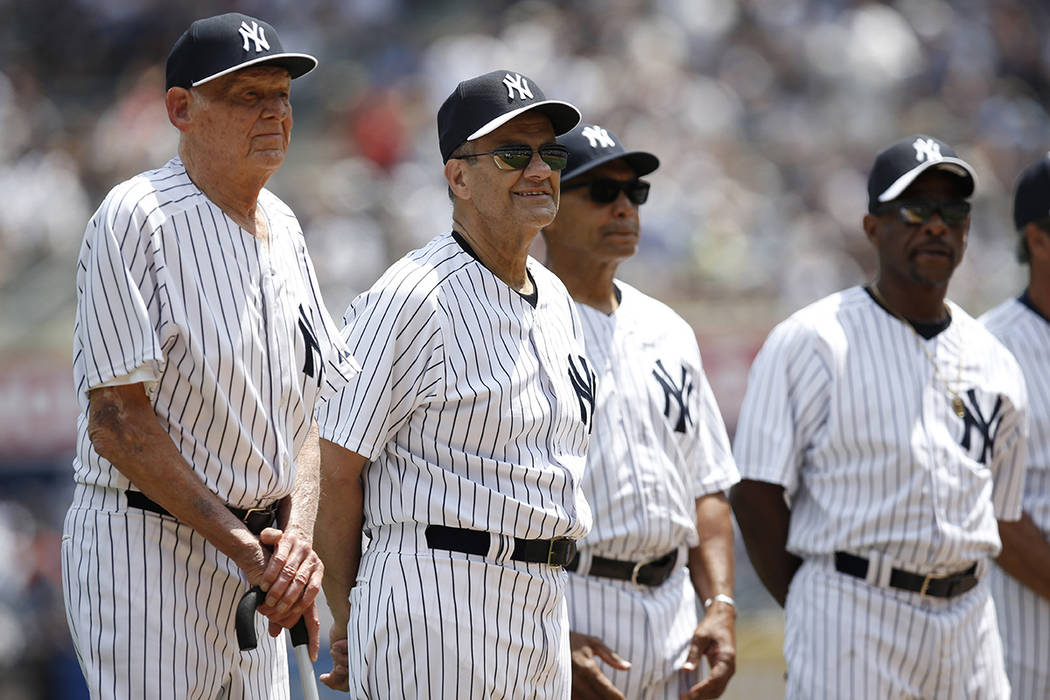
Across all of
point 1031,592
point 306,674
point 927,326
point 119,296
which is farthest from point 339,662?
point 1031,592

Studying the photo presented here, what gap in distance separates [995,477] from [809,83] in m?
9.92

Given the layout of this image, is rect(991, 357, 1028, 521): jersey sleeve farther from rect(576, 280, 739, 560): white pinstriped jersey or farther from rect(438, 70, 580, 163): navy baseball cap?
rect(438, 70, 580, 163): navy baseball cap

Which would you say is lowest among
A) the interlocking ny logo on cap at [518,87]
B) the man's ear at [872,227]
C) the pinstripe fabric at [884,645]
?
the pinstripe fabric at [884,645]

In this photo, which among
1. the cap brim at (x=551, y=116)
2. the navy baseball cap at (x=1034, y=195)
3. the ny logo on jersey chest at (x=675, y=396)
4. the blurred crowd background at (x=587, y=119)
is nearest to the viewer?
the cap brim at (x=551, y=116)

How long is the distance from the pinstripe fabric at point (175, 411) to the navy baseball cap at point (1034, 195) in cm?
331

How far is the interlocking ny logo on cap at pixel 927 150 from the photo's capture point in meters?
4.72

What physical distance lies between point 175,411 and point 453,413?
A: 0.67m

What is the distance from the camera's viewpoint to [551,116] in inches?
141

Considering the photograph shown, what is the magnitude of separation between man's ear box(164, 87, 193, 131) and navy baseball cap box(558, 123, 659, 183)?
1.58 meters

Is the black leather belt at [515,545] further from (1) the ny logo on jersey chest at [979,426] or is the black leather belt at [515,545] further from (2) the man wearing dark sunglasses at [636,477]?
(1) the ny logo on jersey chest at [979,426]

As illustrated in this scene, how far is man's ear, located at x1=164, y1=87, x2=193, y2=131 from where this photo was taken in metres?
3.14

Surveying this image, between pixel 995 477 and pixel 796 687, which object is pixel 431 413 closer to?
pixel 796 687

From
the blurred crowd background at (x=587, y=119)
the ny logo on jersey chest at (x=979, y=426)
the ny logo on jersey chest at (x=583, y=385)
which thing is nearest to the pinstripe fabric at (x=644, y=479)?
the ny logo on jersey chest at (x=583, y=385)

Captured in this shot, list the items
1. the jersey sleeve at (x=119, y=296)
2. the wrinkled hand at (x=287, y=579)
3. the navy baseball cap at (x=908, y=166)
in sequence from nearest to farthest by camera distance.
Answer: the jersey sleeve at (x=119, y=296)
the wrinkled hand at (x=287, y=579)
the navy baseball cap at (x=908, y=166)
